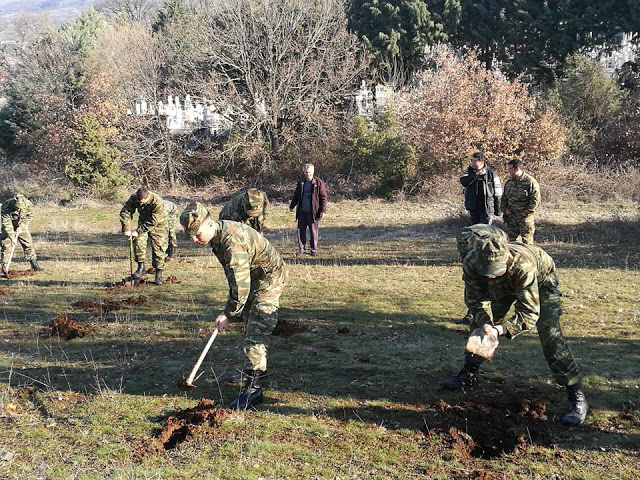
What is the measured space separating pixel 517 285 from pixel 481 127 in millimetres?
20261

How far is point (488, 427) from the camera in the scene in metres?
5.09

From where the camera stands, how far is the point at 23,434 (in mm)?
5180

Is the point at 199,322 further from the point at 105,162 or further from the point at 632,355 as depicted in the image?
the point at 105,162

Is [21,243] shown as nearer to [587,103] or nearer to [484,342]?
[484,342]

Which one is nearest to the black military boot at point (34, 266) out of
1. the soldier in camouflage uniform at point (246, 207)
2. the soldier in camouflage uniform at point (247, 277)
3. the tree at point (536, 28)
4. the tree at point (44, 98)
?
the soldier in camouflage uniform at point (246, 207)

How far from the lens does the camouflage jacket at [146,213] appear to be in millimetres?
10477

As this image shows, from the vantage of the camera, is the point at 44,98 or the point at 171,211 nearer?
the point at 171,211

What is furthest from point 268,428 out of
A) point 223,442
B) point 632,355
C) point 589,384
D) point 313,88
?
point 313,88

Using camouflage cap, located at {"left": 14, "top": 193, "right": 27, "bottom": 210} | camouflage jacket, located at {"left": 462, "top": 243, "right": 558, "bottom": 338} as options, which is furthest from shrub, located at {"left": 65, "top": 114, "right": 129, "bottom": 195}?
camouflage jacket, located at {"left": 462, "top": 243, "right": 558, "bottom": 338}

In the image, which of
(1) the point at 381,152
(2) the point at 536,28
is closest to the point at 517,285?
(1) the point at 381,152

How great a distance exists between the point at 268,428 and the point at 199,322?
351 cm

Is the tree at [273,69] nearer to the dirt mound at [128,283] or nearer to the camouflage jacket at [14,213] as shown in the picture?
the camouflage jacket at [14,213]

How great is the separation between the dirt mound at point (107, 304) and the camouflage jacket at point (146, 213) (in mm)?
1525

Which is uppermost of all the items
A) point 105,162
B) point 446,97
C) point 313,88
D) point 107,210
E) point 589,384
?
point 313,88
